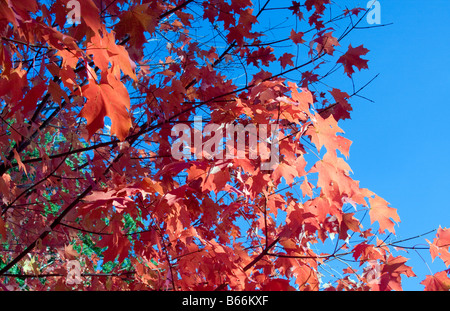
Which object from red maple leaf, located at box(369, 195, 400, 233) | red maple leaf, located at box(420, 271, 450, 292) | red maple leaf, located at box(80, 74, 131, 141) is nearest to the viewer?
red maple leaf, located at box(80, 74, 131, 141)

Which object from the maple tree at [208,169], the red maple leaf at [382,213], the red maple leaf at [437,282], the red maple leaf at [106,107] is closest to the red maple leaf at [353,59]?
the maple tree at [208,169]

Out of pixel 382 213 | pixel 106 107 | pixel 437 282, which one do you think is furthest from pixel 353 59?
pixel 106 107

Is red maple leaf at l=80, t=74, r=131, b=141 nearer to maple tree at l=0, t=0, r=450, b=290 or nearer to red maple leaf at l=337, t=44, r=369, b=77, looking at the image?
maple tree at l=0, t=0, r=450, b=290

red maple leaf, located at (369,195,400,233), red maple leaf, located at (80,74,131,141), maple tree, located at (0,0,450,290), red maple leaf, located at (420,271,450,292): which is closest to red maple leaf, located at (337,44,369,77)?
maple tree, located at (0,0,450,290)

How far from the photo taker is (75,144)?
15.5ft

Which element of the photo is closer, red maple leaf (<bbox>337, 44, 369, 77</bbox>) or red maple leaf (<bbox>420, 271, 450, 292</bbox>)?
red maple leaf (<bbox>420, 271, 450, 292</bbox>)

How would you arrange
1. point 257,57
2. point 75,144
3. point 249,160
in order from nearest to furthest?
point 249,160 → point 257,57 → point 75,144

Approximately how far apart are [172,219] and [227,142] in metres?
0.66

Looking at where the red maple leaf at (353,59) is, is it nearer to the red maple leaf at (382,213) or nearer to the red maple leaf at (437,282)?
the red maple leaf at (382,213)

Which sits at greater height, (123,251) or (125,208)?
(125,208)

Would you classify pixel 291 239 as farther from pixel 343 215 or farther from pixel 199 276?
pixel 199 276

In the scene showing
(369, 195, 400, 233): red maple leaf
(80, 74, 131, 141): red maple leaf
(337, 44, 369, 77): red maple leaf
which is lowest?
(369, 195, 400, 233): red maple leaf

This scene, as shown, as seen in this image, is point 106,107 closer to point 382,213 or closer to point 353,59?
point 382,213

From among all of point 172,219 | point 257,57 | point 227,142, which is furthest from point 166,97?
point 257,57
